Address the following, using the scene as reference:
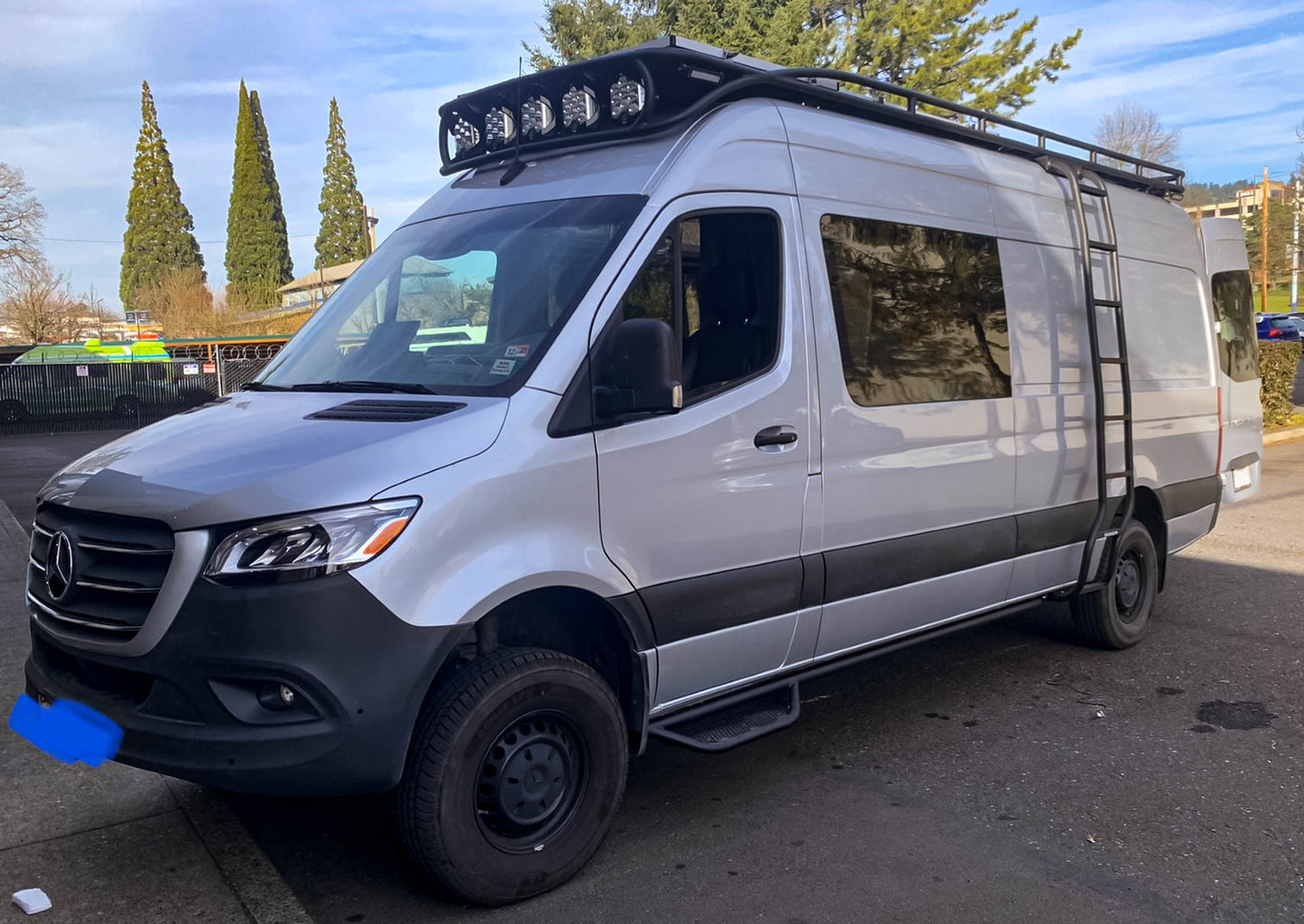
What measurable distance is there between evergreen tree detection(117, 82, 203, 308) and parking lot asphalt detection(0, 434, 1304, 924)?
6942 cm

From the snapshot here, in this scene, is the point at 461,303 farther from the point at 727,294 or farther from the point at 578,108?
the point at 727,294

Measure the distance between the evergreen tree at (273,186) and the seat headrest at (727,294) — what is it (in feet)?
233

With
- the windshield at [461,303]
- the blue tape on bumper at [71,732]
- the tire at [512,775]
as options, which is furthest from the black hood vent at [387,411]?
the blue tape on bumper at [71,732]

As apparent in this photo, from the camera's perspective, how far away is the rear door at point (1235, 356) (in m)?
7.51

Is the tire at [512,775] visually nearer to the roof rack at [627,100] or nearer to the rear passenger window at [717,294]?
the rear passenger window at [717,294]

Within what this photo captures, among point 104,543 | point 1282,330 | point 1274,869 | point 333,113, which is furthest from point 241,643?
point 333,113

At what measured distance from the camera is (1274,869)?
3.80 meters

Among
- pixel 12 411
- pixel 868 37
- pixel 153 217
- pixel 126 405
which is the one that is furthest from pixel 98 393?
pixel 153 217

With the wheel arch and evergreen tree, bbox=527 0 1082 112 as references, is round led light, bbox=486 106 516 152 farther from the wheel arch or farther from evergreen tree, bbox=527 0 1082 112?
evergreen tree, bbox=527 0 1082 112

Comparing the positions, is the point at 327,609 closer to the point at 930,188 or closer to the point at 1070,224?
the point at 930,188

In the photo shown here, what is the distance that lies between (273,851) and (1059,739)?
133 inches

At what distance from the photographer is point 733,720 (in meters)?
4.24

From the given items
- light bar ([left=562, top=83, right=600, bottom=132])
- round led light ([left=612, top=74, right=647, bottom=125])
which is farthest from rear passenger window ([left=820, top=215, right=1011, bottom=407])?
light bar ([left=562, top=83, right=600, bottom=132])

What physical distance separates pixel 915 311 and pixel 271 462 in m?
2.91
